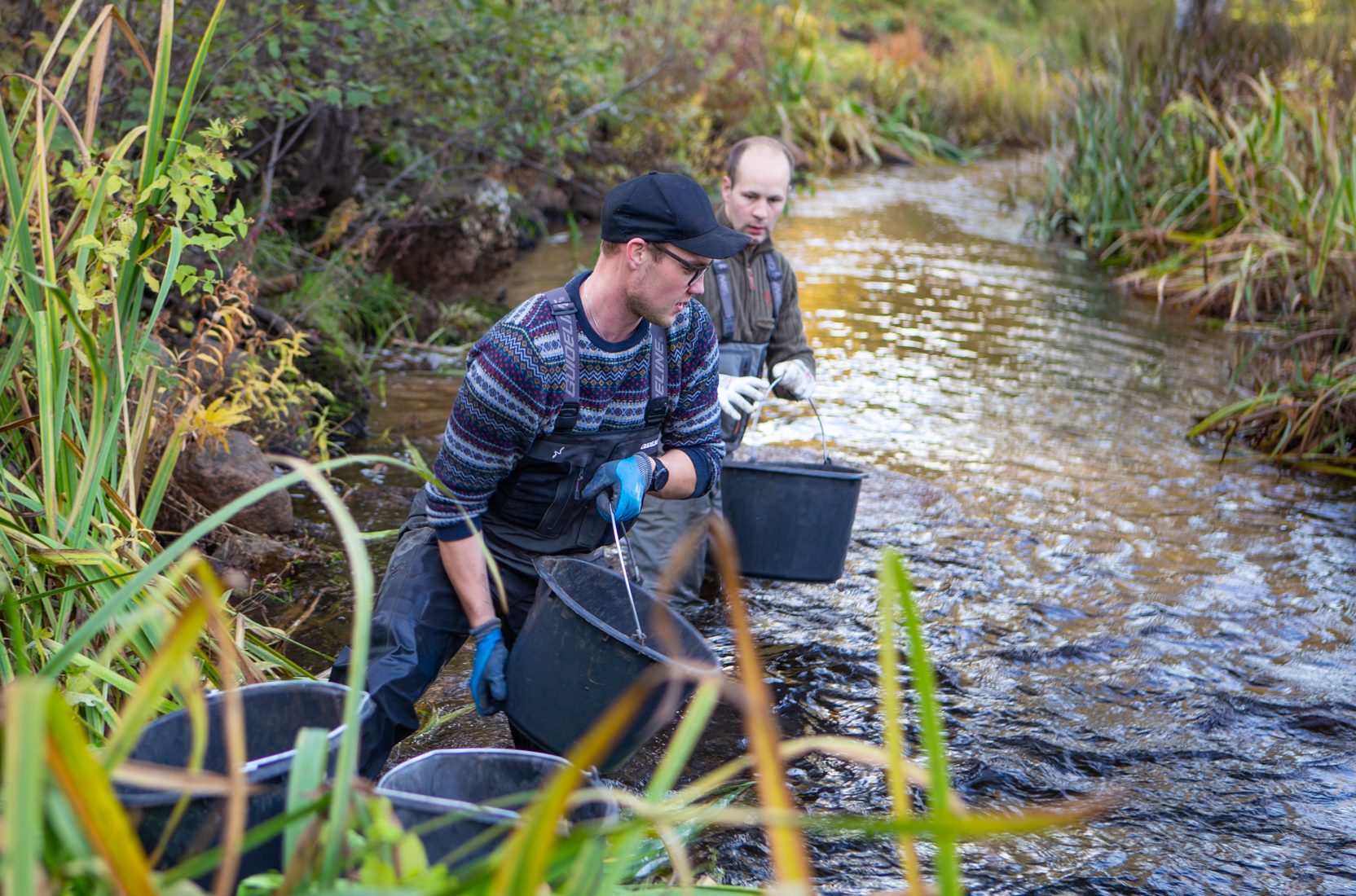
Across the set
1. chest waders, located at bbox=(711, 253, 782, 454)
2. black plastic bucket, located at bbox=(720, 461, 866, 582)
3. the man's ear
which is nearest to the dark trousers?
the man's ear

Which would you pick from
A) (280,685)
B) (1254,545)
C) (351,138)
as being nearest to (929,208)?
(351,138)

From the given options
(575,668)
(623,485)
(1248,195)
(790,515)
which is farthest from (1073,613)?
(1248,195)

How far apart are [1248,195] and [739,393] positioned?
23.9 ft

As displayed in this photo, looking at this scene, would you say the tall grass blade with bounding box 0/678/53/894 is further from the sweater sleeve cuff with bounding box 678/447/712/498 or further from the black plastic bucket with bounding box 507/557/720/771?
the sweater sleeve cuff with bounding box 678/447/712/498

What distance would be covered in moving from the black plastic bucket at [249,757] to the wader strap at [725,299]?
2366mm

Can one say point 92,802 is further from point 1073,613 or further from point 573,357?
point 1073,613

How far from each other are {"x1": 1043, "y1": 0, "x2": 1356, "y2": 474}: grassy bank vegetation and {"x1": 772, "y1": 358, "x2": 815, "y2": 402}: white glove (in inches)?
128

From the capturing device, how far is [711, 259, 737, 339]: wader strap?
4.12 metres

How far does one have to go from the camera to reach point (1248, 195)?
955cm

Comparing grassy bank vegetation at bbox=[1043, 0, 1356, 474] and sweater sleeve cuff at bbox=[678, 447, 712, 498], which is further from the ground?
grassy bank vegetation at bbox=[1043, 0, 1356, 474]

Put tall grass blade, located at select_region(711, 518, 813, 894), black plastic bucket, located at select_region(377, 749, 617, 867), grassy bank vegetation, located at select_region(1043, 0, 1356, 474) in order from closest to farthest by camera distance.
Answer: tall grass blade, located at select_region(711, 518, 813, 894) < black plastic bucket, located at select_region(377, 749, 617, 867) < grassy bank vegetation, located at select_region(1043, 0, 1356, 474)

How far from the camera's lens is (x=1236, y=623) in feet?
14.8

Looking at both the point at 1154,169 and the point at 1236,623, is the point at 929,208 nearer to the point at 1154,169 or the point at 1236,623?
the point at 1154,169

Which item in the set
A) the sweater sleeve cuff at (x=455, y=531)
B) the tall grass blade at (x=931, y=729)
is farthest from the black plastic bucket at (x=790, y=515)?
the tall grass blade at (x=931, y=729)
